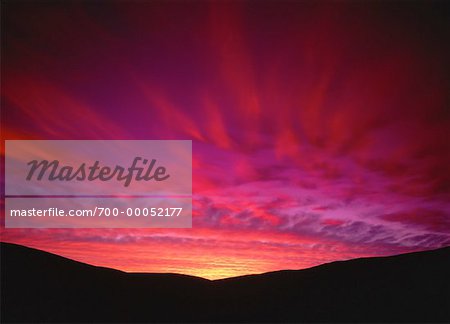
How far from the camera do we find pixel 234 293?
422 inches

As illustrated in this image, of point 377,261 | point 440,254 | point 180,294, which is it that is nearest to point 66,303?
point 180,294

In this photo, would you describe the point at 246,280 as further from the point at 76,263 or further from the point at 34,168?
the point at 34,168

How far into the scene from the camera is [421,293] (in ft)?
29.8

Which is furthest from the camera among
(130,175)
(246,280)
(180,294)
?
(246,280)

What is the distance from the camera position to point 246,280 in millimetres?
12297

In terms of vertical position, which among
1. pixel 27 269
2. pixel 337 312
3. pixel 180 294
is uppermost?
pixel 27 269

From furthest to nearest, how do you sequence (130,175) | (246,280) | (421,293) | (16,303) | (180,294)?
(246,280), (180,294), (421,293), (16,303), (130,175)

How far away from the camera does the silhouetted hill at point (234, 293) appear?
8.28 metres

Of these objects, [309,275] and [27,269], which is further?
[309,275]

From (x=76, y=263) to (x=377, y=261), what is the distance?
350 inches

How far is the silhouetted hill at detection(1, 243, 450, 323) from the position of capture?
27.2 feet

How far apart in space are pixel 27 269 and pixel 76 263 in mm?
1689

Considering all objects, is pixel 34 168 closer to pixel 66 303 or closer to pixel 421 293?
pixel 66 303

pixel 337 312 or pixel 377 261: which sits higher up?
pixel 377 261
